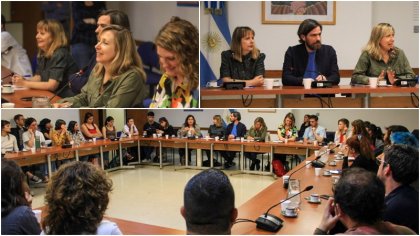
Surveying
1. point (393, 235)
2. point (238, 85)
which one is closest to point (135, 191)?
point (238, 85)

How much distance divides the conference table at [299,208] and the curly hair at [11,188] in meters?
1.06

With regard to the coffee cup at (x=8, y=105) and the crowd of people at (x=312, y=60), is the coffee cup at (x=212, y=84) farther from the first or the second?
Answer: the coffee cup at (x=8, y=105)

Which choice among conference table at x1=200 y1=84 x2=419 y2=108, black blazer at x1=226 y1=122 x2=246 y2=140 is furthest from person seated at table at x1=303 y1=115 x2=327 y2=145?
black blazer at x1=226 y1=122 x2=246 y2=140

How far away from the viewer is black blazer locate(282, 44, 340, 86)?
115 inches

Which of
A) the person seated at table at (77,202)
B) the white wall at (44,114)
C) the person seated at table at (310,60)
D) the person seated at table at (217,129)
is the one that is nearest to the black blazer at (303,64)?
the person seated at table at (310,60)

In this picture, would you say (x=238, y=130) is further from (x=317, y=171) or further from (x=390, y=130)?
(x=317, y=171)

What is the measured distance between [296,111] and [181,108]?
2.38 feet

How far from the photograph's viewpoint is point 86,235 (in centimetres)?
148

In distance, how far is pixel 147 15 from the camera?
2.11 metres

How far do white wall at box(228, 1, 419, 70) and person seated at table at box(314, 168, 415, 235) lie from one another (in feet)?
4.80

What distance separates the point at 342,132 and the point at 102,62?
5.03ft

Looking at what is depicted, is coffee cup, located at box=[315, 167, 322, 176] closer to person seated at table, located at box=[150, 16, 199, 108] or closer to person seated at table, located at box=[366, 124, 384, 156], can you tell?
person seated at table, located at box=[366, 124, 384, 156]

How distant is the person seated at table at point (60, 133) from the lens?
7.37ft

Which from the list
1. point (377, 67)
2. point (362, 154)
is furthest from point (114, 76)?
point (377, 67)
